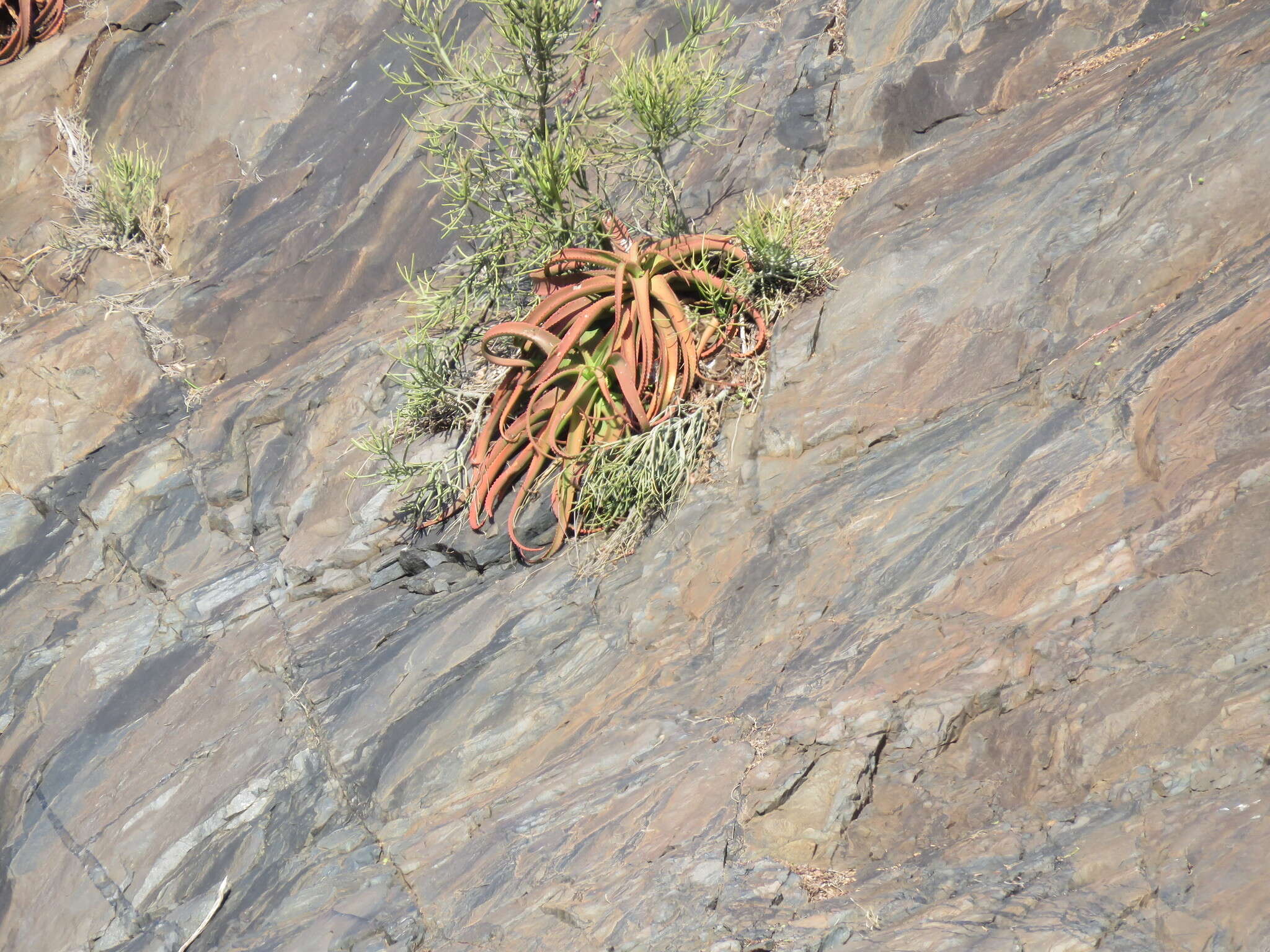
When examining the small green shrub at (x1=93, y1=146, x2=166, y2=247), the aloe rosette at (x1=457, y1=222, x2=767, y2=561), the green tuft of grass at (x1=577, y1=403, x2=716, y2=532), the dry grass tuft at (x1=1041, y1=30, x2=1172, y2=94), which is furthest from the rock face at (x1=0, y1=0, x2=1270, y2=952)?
the small green shrub at (x1=93, y1=146, x2=166, y2=247)

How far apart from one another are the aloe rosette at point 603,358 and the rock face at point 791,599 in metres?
0.37

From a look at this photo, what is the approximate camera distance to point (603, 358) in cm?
554

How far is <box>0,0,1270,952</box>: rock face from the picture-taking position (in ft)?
11.1

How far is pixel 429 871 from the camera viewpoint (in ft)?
13.9

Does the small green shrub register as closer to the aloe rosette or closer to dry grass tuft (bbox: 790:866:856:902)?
the aloe rosette

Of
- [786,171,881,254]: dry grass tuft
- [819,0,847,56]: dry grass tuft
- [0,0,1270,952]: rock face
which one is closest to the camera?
[0,0,1270,952]: rock face

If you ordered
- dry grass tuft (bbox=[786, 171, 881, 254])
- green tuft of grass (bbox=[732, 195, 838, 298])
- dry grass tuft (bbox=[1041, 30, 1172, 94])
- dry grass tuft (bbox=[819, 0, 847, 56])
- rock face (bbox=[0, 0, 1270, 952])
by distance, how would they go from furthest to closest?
dry grass tuft (bbox=[819, 0, 847, 56])
dry grass tuft (bbox=[786, 171, 881, 254])
dry grass tuft (bbox=[1041, 30, 1172, 94])
green tuft of grass (bbox=[732, 195, 838, 298])
rock face (bbox=[0, 0, 1270, 952])

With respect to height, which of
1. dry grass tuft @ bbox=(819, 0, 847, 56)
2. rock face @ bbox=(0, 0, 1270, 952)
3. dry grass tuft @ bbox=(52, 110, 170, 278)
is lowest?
rock face @ bbox=(0, 0, 1270, 952)

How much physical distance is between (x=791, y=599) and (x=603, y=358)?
172 centimetres

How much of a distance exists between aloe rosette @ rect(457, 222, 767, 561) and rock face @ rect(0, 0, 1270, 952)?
365 millimetres

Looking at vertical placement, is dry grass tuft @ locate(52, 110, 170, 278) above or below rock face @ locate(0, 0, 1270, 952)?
above

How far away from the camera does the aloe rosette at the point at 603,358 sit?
543 cm

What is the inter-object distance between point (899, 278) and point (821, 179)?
4.36 ft

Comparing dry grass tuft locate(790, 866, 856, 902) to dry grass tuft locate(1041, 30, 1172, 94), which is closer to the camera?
dry grass tuft locate(790, 866, 856, 902)
